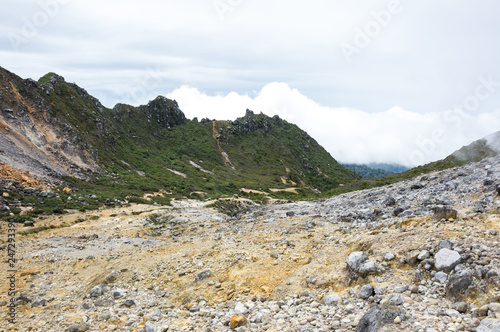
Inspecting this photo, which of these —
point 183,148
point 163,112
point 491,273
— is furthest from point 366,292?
point 163,112

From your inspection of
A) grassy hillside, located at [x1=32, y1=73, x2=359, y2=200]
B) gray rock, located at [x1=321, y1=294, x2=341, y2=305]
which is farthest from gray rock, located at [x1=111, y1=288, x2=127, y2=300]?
grassy hillside, located at [x1=32, y1=73, x2=359, y2=200]

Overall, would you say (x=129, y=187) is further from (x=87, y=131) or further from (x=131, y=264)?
(x=131, y=264)

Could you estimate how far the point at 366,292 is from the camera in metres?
6.62

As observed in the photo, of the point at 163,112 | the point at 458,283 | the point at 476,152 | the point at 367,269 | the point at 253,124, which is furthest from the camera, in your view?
the point at 253,124

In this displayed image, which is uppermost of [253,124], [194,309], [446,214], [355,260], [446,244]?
[253,124]

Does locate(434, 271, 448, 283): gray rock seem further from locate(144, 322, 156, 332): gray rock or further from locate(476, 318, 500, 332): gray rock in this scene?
locate(144, 322, 156, 332): gray rock

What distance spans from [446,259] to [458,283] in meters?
0.89

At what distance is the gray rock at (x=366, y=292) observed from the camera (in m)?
6.59

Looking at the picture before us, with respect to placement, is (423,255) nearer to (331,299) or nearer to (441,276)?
(441,276)

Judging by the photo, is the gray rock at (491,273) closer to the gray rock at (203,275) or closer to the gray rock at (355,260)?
the gray rock at (355,260)

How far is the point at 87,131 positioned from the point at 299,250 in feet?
288

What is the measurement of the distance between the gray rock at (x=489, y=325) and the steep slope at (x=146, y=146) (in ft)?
178

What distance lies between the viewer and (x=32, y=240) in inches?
845

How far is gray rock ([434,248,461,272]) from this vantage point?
6.34 metres
